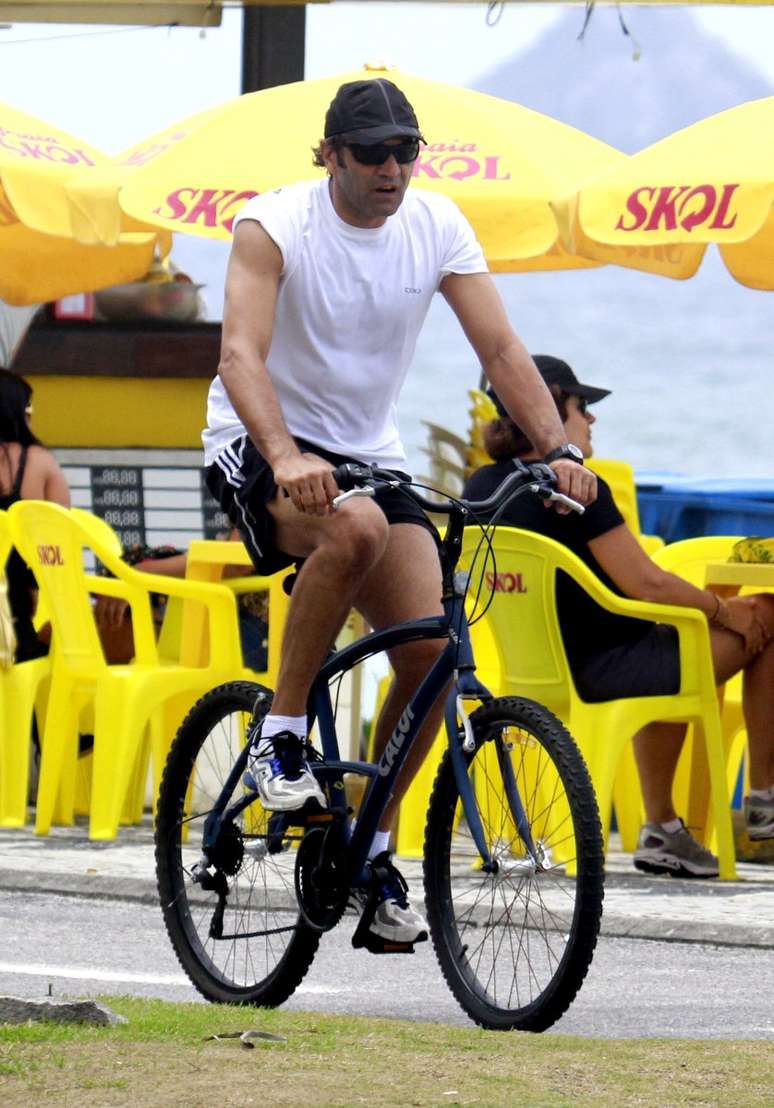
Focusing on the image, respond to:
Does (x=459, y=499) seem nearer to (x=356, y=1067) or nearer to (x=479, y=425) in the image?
(x=356, y=1067)

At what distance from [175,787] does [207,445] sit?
34.8 inches

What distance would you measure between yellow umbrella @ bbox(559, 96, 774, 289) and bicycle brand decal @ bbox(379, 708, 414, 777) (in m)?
3.44

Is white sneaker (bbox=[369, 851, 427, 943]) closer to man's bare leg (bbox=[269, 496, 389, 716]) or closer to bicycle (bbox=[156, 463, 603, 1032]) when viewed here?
bicycle (bbox=[156, 463, 603, 1032])

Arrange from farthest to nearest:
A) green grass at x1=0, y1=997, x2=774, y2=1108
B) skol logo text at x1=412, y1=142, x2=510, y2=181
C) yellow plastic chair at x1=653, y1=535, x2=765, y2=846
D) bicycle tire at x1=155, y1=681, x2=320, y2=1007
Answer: skol logo text at x1=412, y1=142, x2=510, y2=181
yellow plastic chair at x1=653, y1=535, x2=765, y2=846
bicycle tire at x1=155, y1=681, x2=320, y2=1007
green grass at x1=0, y1=997, x2=774, y2=1108

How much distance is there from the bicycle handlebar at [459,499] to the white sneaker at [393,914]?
0.75 meters

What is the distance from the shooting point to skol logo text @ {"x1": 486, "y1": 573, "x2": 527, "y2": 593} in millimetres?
7453

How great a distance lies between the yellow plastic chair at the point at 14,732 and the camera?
875 cm

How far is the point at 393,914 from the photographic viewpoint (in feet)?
16.9

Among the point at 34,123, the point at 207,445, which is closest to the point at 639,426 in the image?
the point at 34,123

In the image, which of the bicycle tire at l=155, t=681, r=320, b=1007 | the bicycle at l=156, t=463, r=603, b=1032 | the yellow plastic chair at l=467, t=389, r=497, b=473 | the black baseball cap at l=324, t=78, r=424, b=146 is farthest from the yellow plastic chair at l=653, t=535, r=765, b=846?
the black baseball cap at l=324, t=78, r=424, b=146

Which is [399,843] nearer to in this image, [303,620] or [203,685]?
[203,685]

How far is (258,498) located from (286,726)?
18.5 inches

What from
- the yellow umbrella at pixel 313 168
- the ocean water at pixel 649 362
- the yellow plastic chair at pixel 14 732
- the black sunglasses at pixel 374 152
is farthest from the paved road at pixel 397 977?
the ocean water at pixel 649 362

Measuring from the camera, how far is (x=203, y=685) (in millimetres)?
8523
